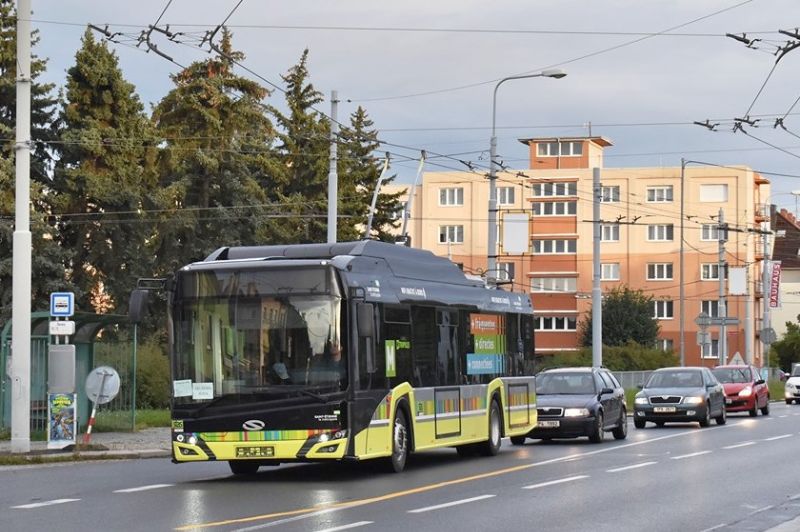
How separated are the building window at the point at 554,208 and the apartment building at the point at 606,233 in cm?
7

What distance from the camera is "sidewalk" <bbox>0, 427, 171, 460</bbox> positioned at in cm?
2464

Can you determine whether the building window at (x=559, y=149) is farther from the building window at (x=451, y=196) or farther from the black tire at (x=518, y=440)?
the black tire at (x=518, y=440)

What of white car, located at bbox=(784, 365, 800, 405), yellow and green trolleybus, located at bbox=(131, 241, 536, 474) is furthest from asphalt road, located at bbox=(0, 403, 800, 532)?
white car, located at bbox=(784, 365, 800, 405)

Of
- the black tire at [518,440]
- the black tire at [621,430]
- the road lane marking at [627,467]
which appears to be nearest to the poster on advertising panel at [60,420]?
the black tire at [518,440]

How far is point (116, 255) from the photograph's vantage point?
56.8 metres

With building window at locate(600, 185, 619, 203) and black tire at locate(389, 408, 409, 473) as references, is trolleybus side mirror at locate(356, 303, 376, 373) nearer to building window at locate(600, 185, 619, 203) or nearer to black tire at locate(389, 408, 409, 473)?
black tire at locate(389, 408, 409, 473)

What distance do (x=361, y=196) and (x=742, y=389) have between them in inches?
1178

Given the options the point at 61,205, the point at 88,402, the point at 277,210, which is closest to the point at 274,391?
the point at 88,402

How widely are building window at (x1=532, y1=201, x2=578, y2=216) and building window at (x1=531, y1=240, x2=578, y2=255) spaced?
204 centimetres

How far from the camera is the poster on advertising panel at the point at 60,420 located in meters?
24.8

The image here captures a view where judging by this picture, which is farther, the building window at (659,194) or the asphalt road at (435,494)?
the building window at (659,194)

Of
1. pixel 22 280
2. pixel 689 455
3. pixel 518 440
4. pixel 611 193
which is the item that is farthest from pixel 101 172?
pixel 611 193

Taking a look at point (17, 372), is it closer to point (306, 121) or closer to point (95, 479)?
point (95, 479)

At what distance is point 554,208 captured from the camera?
4294 inches
